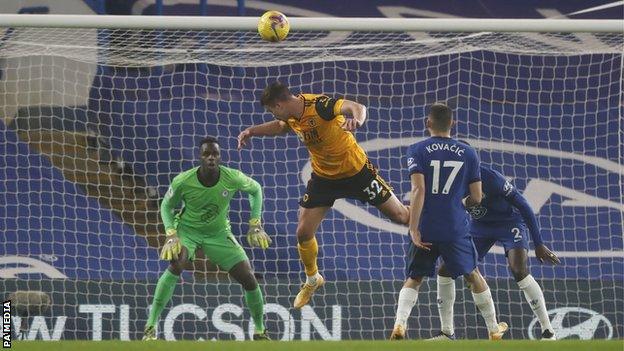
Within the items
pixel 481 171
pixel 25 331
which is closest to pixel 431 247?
pixel 481 171

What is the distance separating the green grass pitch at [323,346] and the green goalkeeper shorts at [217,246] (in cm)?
393

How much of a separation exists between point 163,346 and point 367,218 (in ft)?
21.9

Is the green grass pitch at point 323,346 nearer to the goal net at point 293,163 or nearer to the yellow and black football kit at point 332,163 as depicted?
the yellow and black football kit at point 332,163

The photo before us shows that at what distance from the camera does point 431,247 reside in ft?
28.5

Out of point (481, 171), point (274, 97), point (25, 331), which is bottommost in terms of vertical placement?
point (25, 331)

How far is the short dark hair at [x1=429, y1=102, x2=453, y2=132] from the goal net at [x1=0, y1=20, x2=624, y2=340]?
3189 millimetres

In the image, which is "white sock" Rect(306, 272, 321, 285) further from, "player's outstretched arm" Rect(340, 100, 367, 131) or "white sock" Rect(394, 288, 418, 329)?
"player's outstretched arm" Rect(340, 100, 367, 131)

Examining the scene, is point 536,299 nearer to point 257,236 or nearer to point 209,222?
point 257,236

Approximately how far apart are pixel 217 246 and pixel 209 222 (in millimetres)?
220

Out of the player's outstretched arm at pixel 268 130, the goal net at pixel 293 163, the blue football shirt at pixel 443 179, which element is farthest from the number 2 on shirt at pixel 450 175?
the goal net at pixel 293 163

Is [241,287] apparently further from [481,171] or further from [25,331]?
[481,171]

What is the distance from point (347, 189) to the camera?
9289 mm

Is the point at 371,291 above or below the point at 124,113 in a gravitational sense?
below

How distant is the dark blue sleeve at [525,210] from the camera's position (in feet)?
30.2
